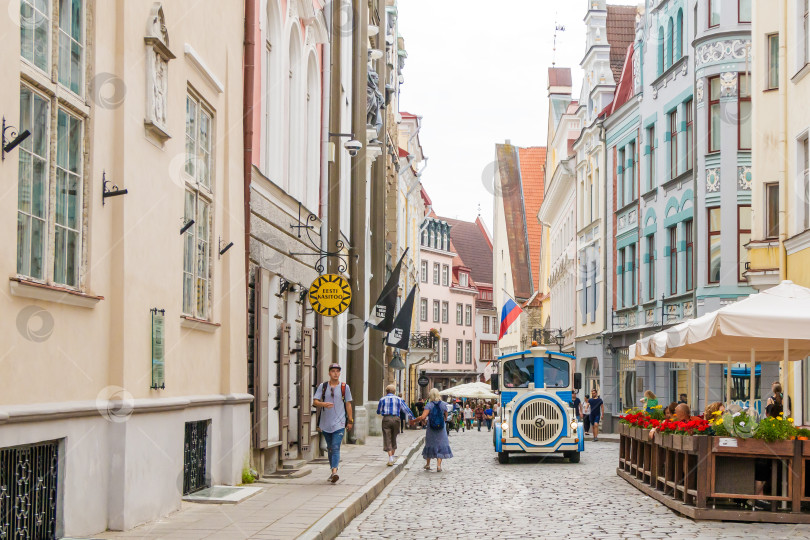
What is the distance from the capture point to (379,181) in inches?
1421

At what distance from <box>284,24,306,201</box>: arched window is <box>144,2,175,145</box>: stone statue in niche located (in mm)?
8410

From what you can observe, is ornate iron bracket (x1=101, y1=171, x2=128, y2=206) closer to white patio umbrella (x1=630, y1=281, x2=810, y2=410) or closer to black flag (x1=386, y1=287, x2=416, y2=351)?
white patio umbrella (x1=630, y1=281, x2=810, y2=410)

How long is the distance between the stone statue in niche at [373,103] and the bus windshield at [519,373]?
971cm

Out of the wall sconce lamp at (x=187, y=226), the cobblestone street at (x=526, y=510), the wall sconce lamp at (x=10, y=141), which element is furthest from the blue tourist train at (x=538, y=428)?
the wall sconce lamp at (x=10, y=141)

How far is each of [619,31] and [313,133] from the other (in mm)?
28309

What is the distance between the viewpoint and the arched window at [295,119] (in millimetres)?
20047

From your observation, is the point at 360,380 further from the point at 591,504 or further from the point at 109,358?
the point at 109,358

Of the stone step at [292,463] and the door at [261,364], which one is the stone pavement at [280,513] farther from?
the door at [261,364]

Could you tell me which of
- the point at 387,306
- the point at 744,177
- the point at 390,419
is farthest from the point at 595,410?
the point at 390,419

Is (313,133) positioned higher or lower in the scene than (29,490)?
higher

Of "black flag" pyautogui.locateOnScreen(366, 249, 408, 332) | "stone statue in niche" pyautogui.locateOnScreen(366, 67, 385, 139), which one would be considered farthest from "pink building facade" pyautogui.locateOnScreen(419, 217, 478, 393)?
"black flag" pyautogui.locateOnScreen(366, 249, 408, 332)

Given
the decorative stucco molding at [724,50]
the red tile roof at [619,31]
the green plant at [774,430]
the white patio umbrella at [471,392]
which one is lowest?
the white patio umbrella at [471,392]

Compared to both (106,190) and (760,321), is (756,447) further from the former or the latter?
(106,190)

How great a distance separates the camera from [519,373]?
25.5 m
